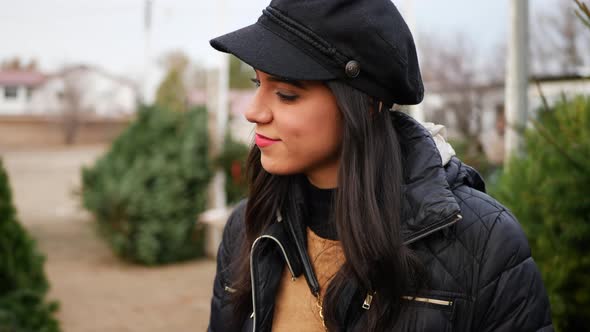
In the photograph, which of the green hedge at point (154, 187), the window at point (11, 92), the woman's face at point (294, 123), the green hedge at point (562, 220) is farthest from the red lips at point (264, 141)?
the window at point (11, 92)

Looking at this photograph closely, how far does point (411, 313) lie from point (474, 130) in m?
16.5

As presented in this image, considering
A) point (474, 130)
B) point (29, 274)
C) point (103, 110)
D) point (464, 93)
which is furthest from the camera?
point (103, 110)

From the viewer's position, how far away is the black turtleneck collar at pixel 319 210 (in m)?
1.66

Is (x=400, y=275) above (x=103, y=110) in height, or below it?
above

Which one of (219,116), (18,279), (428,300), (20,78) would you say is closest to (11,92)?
(20,78)

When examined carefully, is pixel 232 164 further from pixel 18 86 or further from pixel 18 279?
pixel 18 86

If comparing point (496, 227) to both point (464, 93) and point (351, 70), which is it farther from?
point (464, 93)

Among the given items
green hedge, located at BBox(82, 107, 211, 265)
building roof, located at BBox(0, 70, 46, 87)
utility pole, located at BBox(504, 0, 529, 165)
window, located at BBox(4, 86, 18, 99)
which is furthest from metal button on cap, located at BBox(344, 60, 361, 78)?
window, located at BBox(4, 86, 18, 99)

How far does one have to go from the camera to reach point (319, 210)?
1702 mm

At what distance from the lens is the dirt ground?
7.06 m

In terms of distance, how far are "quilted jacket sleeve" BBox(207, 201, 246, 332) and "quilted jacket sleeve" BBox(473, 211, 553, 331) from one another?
666 mm

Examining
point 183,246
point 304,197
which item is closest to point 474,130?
point 183,246

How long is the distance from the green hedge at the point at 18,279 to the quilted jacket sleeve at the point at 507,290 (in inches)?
110

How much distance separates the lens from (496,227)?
148 cm
